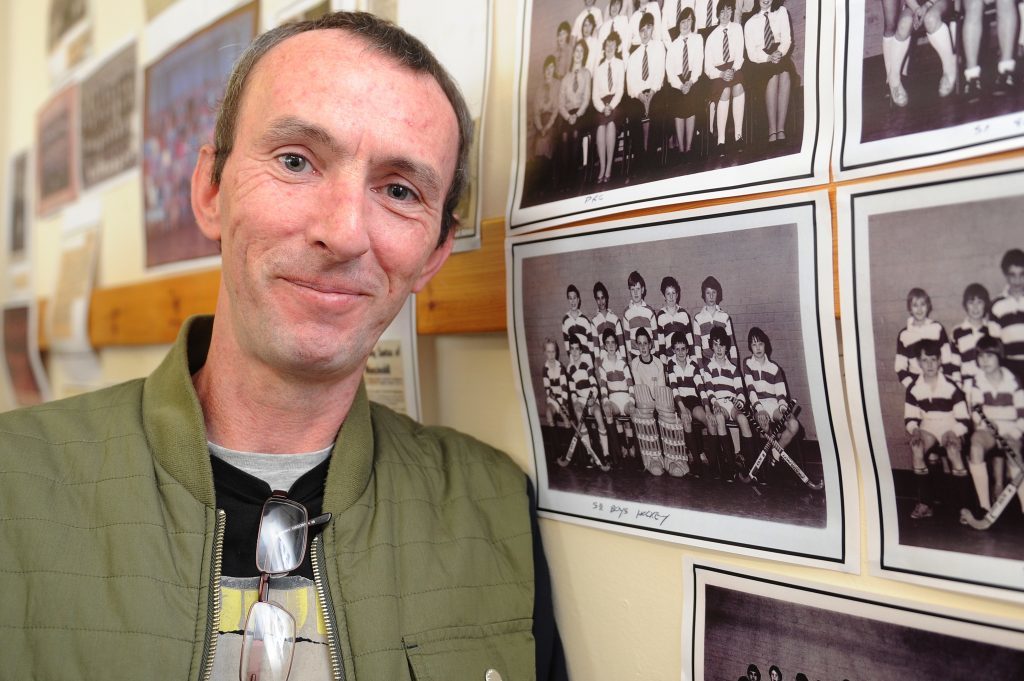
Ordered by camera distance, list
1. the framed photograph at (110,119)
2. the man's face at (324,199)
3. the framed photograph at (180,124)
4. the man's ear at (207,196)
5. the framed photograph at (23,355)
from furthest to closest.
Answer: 1. the framed photograph at (23,355)
2. the framed photograph at (110,119)
3. the framed photograph at (180,124)
4. the man's ear at (207,196)
5. the man's face at (324,199)

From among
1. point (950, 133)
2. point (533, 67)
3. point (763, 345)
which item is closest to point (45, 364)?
point (533, 67)

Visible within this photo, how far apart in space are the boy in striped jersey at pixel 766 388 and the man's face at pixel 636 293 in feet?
0.37

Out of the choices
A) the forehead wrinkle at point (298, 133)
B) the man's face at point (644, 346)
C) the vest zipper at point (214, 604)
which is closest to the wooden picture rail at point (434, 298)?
the man's face at point (644, 346)

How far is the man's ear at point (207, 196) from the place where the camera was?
31.6 inches

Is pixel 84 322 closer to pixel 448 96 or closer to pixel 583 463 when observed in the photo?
pixel 448 96

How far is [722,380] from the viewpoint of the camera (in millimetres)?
637

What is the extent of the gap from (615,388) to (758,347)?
6.3 inches

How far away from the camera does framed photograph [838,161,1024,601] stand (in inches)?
19.2

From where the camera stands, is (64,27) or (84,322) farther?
(64,27)

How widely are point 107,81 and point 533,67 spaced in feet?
3.97

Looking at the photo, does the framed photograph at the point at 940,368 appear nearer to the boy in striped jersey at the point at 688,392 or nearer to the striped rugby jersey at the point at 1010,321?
the striped rugby jersey at the point at 1010,321

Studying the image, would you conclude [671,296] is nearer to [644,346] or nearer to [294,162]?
[644,346]

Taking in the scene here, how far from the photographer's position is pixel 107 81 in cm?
158

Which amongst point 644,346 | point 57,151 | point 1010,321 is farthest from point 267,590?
point 57,151
